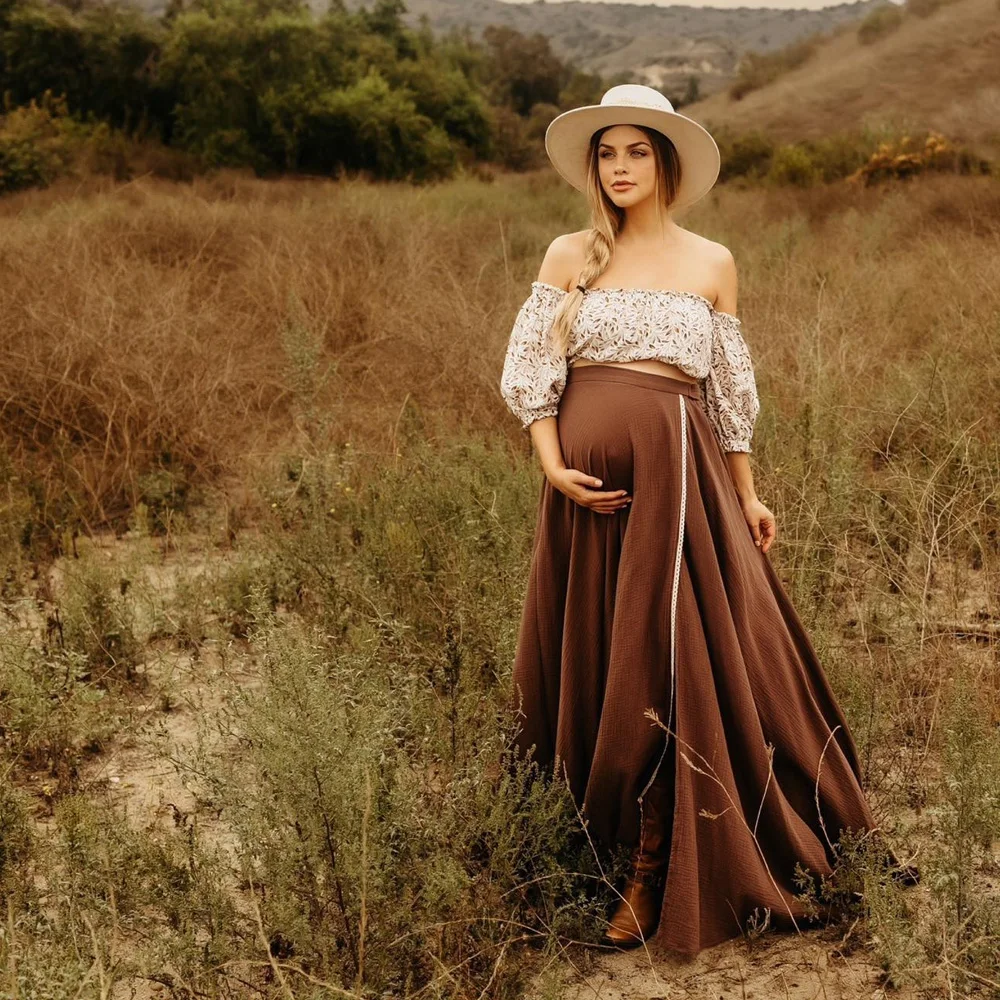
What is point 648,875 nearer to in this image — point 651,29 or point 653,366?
point 653,366

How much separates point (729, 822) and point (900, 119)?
1886 cm

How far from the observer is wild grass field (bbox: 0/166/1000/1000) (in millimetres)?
2336

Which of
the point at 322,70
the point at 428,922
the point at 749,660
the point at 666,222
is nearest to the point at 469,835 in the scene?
the point at 428,922

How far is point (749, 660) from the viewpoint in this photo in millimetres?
2576

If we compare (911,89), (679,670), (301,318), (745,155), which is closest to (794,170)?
(745,155)

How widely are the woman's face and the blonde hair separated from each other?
2 cm

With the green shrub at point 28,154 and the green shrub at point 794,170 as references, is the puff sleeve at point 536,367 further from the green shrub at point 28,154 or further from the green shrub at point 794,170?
the green shrub at point 28,154

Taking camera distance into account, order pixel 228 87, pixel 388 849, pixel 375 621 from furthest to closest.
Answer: pixel 228 87 < pixel 375 621 < pixel 388 849

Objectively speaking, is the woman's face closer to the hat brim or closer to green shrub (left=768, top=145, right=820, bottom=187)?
the hat brim

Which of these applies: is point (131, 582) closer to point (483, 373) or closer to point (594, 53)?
point (483, 373)

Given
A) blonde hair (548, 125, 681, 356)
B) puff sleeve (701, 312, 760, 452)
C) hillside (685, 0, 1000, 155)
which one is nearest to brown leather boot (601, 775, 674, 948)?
puff sleeve (701, 312, 760, 452)

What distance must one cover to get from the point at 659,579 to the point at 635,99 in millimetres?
1121

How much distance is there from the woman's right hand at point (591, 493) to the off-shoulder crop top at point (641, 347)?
196mm

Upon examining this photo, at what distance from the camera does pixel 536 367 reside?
2602 mm
